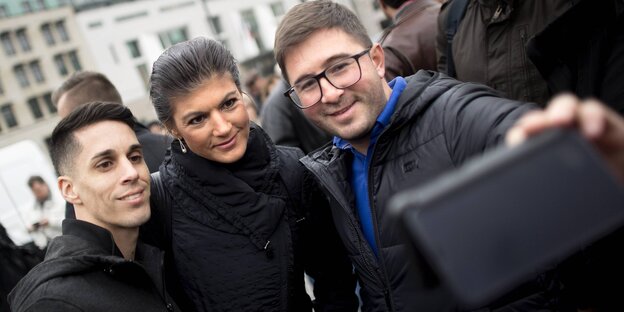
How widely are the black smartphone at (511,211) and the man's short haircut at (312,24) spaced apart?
127 cm

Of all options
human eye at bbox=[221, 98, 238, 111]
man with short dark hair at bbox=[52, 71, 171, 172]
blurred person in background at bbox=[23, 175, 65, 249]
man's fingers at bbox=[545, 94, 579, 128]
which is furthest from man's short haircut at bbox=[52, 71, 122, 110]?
man's fingers at bbox=[545, 94, 579, 128]

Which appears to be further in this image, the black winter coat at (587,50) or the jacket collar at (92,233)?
the jacket collar at (92,233)

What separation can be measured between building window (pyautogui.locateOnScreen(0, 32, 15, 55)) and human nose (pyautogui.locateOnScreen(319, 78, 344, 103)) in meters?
42.3

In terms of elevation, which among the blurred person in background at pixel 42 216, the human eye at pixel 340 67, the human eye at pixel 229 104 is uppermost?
the human eye at pixel 340 67

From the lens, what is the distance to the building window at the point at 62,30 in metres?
37.0

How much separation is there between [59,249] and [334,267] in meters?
1.25

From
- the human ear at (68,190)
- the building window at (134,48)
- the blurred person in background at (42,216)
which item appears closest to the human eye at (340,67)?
the human ear at (68,190)

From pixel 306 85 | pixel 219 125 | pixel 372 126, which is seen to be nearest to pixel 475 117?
pixel 372 126

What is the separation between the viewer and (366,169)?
5.83 feet

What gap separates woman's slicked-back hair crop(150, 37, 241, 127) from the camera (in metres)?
2.02

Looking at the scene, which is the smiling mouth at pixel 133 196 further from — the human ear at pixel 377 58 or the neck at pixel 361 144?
the human ear at pixel 377 58

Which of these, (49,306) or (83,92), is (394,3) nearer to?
(83,92)

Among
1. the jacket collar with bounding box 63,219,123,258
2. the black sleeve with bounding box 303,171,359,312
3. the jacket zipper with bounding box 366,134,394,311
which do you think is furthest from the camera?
the black sleeve with bounding box 303,171,359,312

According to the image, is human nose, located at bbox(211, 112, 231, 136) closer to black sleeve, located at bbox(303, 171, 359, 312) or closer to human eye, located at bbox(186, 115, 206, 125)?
human eye, located at bbox(186, 115, 206, 125)
